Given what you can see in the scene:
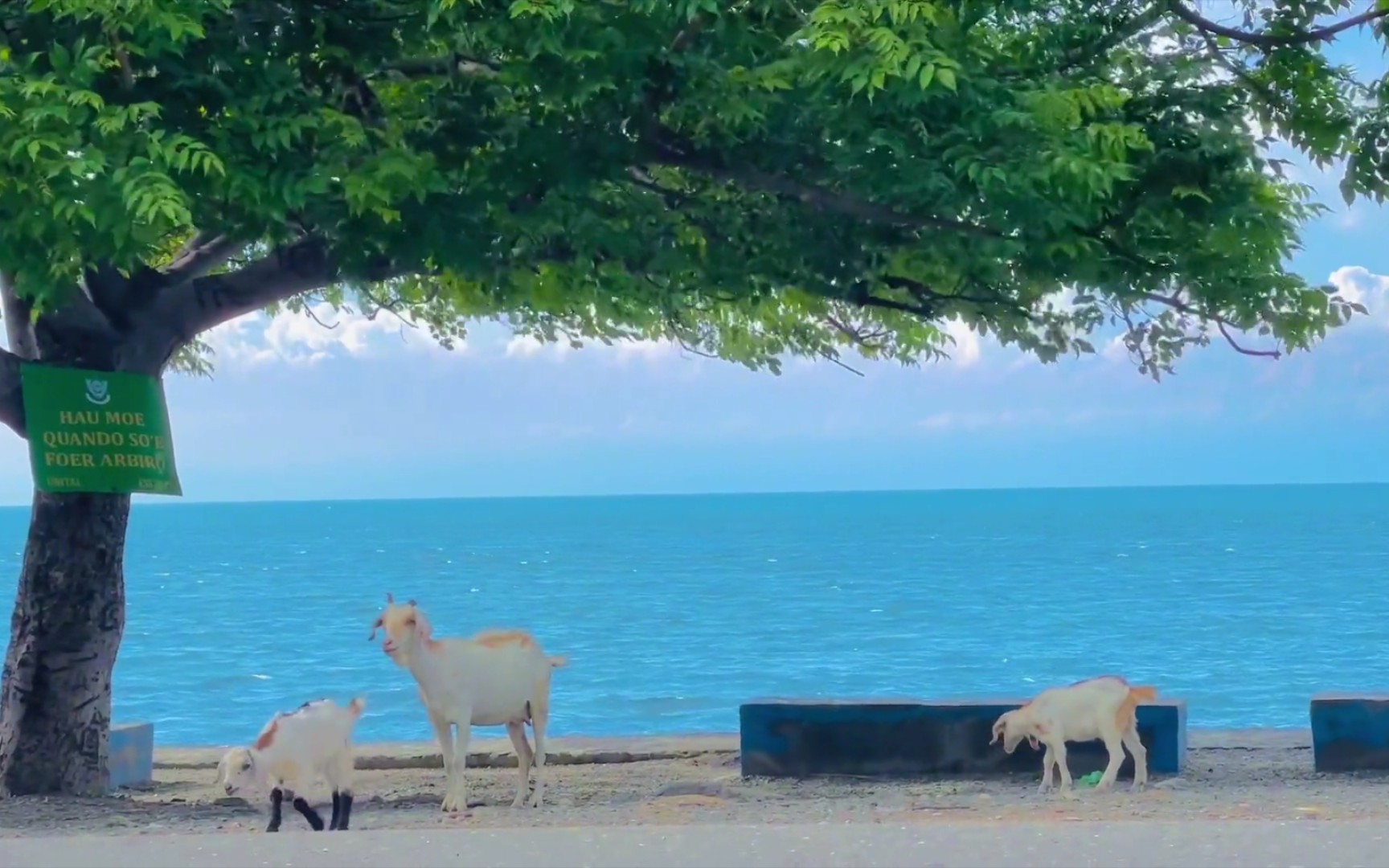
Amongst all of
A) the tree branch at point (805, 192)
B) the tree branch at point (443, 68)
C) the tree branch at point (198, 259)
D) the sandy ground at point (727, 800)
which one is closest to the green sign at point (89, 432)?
the tree branch at point (198, 259)

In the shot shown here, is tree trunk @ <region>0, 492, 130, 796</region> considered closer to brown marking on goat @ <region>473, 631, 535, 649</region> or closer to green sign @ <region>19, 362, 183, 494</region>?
green sign @ <region>19, 362, 183, 494</region>

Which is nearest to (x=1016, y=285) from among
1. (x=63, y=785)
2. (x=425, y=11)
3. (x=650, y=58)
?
(x=650, y=58)

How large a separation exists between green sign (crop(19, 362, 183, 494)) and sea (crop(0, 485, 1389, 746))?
11.2 ft

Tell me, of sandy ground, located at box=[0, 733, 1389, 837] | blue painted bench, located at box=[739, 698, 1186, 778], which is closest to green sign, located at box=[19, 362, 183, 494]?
sandy ground, located at box=[0, 733, 1389, 837]

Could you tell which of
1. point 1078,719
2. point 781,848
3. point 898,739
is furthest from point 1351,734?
point 781,848

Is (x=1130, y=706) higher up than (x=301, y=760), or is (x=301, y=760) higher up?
(x=1130, y=706)

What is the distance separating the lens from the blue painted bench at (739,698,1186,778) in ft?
41.3

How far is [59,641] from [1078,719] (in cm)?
648

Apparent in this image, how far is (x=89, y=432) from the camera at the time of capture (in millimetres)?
12109

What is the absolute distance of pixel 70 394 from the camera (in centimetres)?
1202

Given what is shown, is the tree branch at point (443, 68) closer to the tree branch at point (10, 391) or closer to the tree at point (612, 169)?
the tree at point (612, 169)

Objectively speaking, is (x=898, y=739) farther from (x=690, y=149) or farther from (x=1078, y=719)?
(x=690, y=149)

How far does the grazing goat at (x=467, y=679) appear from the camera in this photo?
9.97 meters

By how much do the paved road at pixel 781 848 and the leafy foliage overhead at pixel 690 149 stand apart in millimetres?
2634
